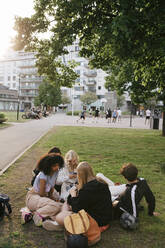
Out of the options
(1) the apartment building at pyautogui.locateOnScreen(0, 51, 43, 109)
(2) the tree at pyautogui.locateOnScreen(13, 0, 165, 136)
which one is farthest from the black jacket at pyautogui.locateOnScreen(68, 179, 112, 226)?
(1) the apartment building at pyautogui.locateOnScreen(0, 51, 43, 109)

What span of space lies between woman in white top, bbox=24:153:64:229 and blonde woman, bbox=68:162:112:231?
0.44 metres

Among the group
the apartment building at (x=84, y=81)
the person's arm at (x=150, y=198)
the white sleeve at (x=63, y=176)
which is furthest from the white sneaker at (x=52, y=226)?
the apartment building at (x=84, y=81)

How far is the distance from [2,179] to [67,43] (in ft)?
20.6

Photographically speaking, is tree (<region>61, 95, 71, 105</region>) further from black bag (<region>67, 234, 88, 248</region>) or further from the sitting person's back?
black bag (<region>67, 234, 88, 248</region>)

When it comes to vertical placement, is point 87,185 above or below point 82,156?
above

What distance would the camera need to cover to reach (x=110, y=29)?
21.0 ft

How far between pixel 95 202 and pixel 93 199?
8 centimetres

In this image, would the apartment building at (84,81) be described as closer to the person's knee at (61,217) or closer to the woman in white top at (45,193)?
the woman in white top at (45,193)

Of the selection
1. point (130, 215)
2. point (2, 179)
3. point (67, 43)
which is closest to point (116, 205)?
point (130, 215)

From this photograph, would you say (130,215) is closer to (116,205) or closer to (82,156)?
(116,205)

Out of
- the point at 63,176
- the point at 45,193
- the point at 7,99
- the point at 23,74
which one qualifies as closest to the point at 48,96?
the point at 7,99

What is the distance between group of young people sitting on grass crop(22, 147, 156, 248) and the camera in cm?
328

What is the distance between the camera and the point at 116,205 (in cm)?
402

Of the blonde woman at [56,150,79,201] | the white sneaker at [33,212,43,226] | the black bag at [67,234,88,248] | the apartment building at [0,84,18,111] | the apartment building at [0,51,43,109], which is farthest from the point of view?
the apartment building at [0,51,43,109]
